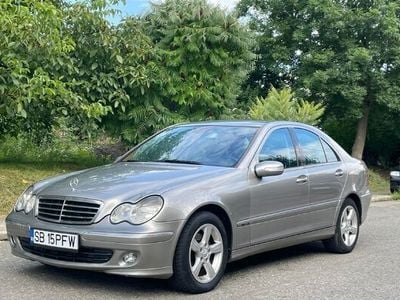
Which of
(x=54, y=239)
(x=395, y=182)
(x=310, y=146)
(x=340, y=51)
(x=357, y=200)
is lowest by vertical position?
(x=395, y=182)

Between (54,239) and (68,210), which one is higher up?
(68,210)

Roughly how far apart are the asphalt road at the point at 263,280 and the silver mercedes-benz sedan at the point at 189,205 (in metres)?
0.26

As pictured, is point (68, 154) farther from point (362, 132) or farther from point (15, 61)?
point (362, 132)

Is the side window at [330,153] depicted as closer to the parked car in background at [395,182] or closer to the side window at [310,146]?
the side window at [310,146]

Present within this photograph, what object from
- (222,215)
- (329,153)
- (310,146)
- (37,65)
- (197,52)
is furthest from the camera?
(197,52)

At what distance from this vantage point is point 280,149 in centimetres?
687

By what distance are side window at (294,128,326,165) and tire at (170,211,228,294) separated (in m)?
1.84

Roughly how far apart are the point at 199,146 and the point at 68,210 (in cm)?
168

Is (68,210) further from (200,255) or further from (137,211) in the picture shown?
(200,255)

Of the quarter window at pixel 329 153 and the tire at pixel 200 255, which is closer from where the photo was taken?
the tire at pixel 200 255

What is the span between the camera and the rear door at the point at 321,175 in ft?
23.1

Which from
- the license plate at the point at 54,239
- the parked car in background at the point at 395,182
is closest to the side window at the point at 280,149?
the license plate at the point at 54,239

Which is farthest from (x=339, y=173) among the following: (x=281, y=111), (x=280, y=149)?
(x=281, y=111)

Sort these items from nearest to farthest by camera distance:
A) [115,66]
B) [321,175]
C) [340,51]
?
[321,175]
[115,66]
[340,51]
